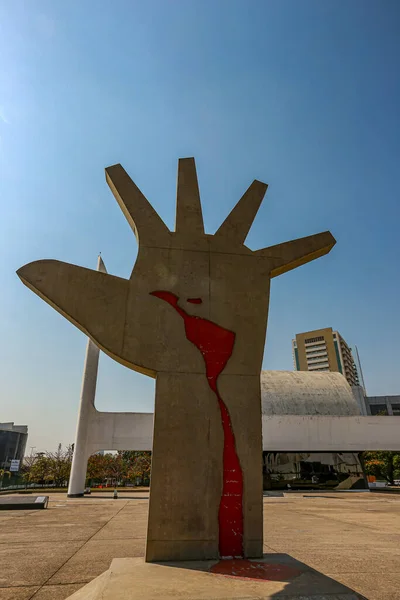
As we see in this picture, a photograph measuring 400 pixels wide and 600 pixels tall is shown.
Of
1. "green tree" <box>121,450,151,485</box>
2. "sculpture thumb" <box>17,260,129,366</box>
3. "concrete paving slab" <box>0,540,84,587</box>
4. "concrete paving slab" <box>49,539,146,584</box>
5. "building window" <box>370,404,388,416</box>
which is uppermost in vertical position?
"building window" <box>370,404,388,416</box>

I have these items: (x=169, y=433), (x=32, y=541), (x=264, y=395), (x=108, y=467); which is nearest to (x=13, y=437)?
(x=108, y=467)

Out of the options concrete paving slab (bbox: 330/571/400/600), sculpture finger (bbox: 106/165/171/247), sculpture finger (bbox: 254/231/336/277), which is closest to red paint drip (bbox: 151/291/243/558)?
sculpture finger (bbox: 106/165/171/247)

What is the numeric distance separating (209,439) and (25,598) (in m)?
3.17

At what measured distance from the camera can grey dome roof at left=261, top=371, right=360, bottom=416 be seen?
37.6 m

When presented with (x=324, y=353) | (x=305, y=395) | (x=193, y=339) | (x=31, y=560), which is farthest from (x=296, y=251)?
(x=324, y=353)

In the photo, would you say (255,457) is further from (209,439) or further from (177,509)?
(177,509)

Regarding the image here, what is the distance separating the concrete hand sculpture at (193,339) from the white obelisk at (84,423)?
73.2ft

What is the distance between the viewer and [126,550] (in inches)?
305

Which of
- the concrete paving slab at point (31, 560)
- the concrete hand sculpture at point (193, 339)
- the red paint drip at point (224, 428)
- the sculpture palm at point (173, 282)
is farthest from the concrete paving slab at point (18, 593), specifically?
the sculpture palm at point (173, 282)

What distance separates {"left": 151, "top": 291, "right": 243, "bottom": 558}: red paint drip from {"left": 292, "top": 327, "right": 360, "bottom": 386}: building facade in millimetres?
132965

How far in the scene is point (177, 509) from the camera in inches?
232

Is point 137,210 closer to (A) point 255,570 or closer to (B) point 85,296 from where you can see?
(B) point 85,296

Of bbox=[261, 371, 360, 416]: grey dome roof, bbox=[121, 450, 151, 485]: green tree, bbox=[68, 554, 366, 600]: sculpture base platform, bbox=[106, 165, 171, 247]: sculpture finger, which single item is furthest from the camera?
bbox=[121, 450, 151, 485]: green tree

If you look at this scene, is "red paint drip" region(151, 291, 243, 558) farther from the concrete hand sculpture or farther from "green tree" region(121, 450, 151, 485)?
"green tree" region(121, 450, 151, 485)
